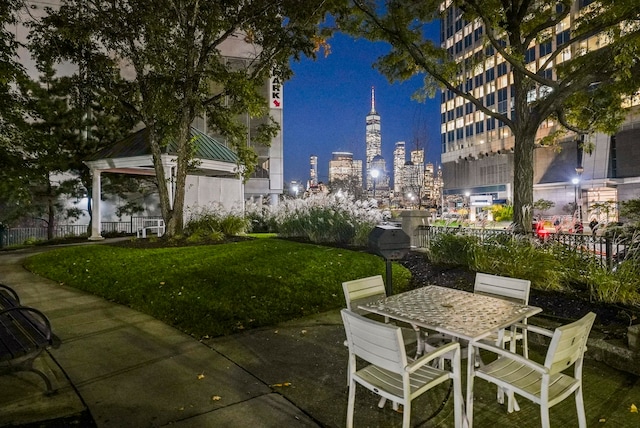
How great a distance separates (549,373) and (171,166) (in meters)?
14.6

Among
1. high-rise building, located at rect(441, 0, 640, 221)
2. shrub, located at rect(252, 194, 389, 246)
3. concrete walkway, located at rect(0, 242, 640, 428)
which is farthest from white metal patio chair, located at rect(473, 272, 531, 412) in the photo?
high-rise building, located at rect(441, 0, 640, 221)

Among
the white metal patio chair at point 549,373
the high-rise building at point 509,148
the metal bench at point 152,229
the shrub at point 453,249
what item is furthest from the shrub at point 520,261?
the metal bench at point 152,229

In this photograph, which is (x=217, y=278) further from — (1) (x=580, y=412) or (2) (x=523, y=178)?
(2) (x=523, y=178)

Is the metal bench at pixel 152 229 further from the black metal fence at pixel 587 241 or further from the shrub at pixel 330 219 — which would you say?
the black metal fence at pixel 587 241

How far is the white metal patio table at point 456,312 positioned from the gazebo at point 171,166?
35.2 feet

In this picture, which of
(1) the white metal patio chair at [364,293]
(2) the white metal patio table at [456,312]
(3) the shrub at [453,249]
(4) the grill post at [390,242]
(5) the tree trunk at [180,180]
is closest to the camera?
(2) the white metal patio table at [456,312]

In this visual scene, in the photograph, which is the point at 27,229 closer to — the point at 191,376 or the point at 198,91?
the point at 198,91

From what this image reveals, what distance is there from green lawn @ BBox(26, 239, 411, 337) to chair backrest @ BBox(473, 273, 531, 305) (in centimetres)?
297

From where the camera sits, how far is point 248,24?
42.5 feet

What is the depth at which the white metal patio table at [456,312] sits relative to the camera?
3402mm

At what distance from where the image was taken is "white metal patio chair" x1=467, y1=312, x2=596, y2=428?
2881mm

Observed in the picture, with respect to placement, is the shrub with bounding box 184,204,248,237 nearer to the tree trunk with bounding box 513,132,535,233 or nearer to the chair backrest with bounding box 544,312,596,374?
the tree trunk with bounding box 513,132,535,233

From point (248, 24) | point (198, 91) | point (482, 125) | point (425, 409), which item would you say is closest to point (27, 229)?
point (198, 91)

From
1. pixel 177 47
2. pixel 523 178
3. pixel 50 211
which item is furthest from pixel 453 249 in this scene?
pixel 50 211
